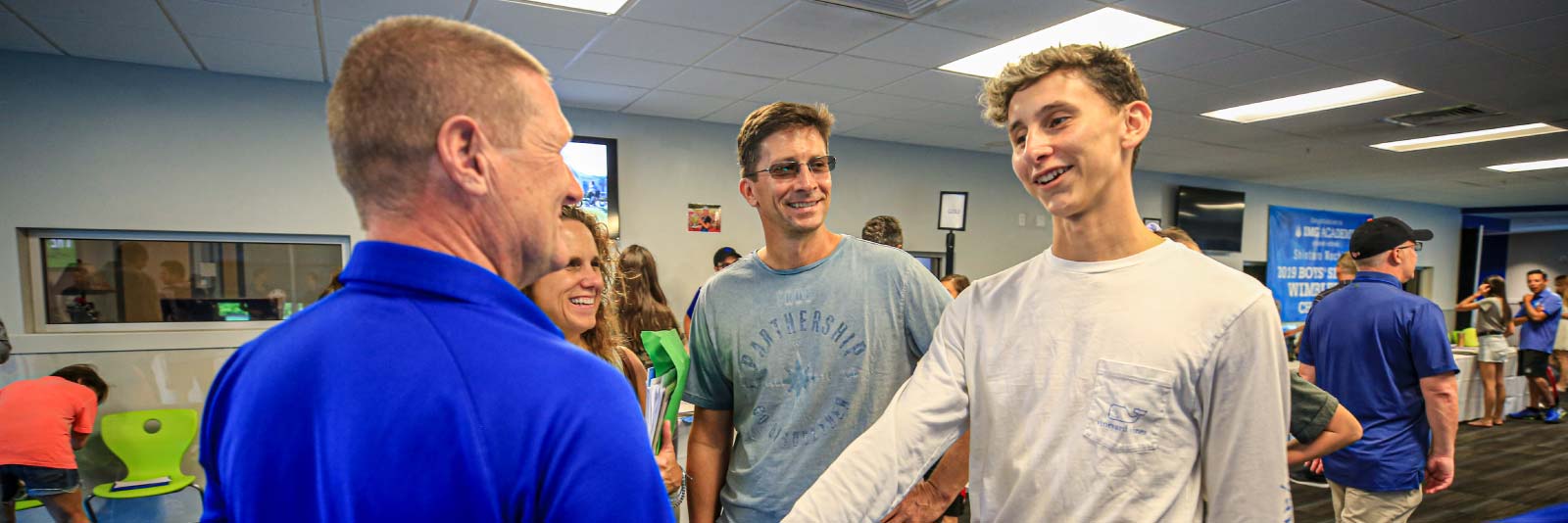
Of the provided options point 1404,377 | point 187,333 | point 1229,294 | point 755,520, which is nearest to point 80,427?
point 187,333

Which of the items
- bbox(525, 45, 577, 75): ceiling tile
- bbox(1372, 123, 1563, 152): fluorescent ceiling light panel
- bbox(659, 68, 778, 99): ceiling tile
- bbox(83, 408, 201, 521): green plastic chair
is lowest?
bbox(83, 408, 201, 521): green plastic chair

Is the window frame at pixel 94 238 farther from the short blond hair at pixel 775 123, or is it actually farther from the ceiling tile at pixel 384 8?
the short blond hair at pixel 775 123

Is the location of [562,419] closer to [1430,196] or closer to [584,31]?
[584,31]

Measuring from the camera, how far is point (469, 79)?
617mm

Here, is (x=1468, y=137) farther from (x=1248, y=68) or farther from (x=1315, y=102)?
(x=1248, y=68)

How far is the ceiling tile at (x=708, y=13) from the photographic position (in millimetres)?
3291

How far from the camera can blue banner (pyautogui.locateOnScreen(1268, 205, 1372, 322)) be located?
32.2 feet

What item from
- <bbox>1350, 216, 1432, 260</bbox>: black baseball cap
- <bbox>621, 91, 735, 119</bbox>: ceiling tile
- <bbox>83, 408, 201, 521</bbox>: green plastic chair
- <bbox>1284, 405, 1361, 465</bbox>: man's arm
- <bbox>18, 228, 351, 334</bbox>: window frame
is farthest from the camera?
<bbox>621, 91, 735, 119</bbox>: ceiling tile

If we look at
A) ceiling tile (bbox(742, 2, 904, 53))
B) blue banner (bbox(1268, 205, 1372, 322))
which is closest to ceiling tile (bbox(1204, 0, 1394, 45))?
ceiling tile (bbox(742, 2, 904, 53))

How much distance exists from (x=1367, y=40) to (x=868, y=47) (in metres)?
2.54

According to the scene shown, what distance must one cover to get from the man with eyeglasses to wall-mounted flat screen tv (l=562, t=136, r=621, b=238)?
154 inches

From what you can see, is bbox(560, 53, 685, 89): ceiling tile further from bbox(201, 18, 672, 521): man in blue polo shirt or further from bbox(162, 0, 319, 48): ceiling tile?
bbox(201, 18, 672, 521): man in blue polo shirt

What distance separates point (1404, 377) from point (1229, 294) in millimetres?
2182

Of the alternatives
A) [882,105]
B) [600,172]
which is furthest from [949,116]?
[600,172]
